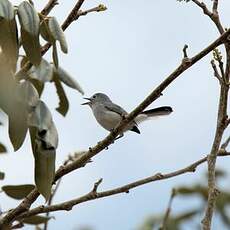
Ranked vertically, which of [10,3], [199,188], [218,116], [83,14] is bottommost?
[218,116]

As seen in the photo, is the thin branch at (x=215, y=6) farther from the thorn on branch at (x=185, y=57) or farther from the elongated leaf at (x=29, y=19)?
the elongated leaf at (x=29, y=19)

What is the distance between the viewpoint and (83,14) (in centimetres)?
335

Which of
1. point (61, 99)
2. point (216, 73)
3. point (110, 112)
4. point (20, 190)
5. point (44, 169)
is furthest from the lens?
point (110, 112)

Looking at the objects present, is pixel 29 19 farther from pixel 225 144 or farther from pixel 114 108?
pixel 114 108

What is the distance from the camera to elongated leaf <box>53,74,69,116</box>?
11.9 ft

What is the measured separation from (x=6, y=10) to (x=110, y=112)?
413cm

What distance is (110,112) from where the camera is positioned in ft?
22.4

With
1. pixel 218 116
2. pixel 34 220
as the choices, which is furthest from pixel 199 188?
pixel 218 116

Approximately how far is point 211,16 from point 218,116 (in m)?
0.42

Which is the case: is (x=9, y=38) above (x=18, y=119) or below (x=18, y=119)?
above

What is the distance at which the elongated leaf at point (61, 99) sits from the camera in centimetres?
363

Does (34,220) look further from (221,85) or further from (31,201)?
(221,85)

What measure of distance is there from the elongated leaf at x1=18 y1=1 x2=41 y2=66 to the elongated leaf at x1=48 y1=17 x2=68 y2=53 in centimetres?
7

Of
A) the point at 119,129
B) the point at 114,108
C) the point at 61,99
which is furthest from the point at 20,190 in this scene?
the point at 114,108
